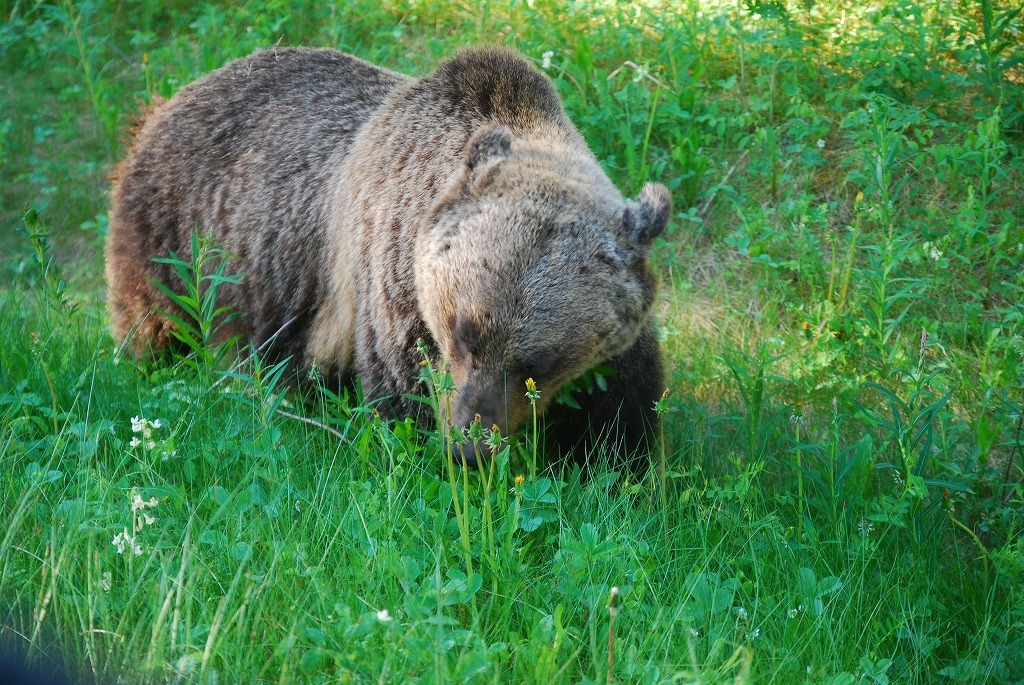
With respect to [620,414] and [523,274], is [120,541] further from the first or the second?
[620,414]

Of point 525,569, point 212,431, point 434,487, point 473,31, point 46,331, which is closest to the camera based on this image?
point 525,569

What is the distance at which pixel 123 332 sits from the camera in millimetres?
4980

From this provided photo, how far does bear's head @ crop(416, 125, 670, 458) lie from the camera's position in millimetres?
3100

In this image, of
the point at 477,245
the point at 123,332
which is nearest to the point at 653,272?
the point at 477,245

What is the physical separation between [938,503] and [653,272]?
1.25m

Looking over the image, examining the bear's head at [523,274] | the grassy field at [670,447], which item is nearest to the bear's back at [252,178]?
the grassy field at [670,447]

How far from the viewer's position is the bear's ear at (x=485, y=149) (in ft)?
11.3

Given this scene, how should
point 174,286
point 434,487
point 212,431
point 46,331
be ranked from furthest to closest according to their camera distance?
point 174,286
point 46,331
point 212,431
point 434,487

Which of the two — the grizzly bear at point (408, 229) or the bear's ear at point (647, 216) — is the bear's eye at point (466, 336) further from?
the bear's ear at point (647, 216)

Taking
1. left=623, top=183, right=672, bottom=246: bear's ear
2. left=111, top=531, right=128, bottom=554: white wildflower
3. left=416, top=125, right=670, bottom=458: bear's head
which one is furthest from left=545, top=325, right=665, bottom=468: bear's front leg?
left=111, top=531, right=128, bottom=554: white wildflower

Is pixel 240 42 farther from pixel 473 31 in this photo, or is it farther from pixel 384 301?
pixel 384 301

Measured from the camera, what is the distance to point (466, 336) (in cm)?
315

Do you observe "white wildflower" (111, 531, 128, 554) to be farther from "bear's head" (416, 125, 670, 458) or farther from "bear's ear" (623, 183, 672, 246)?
"bear's ear" (623, 183, 672, 246)

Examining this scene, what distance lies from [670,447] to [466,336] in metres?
1.22
